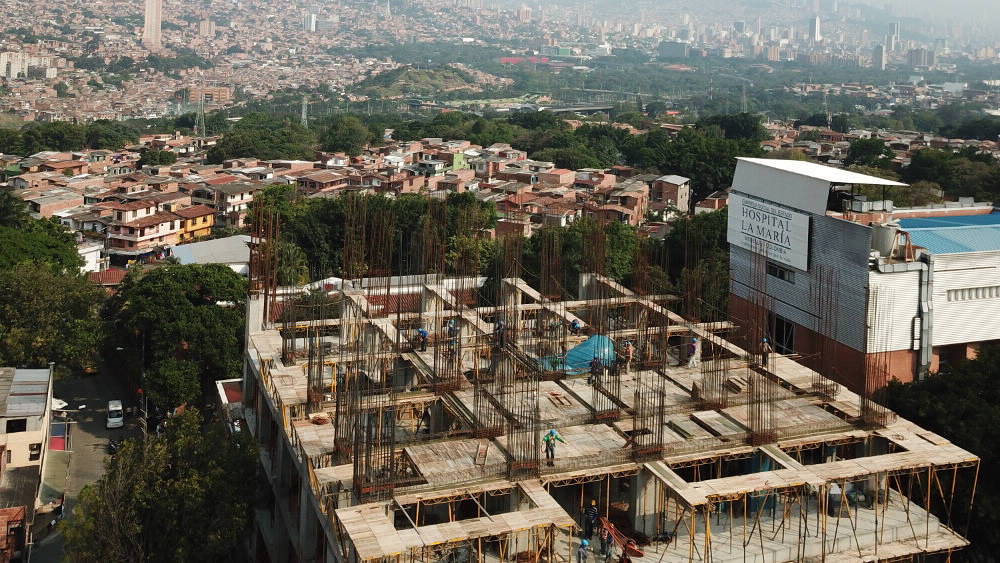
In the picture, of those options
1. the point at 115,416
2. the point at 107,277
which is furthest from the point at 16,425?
the point at 107,277

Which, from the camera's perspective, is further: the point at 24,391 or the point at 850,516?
the point at 24,391

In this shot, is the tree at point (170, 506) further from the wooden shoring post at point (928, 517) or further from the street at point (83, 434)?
the wooden shoring post at point (928, 517)

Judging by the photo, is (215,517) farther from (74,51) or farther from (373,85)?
(74,51)

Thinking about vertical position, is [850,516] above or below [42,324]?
above

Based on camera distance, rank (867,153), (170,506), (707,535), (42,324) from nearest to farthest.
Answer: (707,535) → (170,506) → (42,324) → (867,153)

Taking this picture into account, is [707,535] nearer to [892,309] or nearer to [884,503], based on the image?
[884,503]

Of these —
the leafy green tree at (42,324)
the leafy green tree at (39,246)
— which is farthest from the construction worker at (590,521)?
the leafy green tree at (39,246)

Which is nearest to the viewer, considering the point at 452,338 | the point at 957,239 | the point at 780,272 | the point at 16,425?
the point at 452,338
